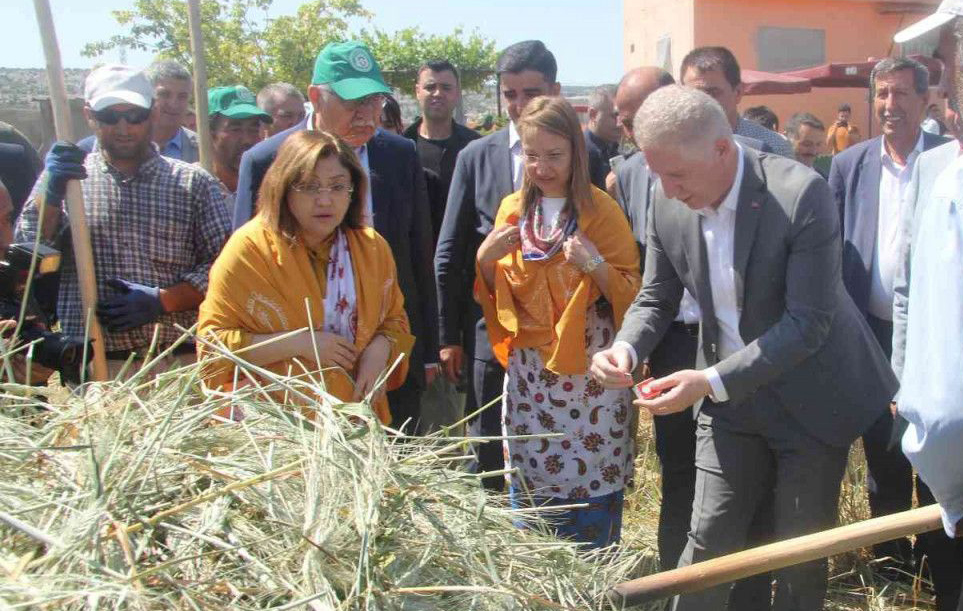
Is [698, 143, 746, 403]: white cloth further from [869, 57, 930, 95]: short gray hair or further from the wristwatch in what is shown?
[869, 57, 930, 95]: short gray hair

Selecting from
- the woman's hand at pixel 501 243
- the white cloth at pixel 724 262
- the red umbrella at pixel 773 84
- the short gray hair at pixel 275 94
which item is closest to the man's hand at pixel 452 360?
the woman's hand at pixel 501 243

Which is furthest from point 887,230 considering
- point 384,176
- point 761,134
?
point 384,176

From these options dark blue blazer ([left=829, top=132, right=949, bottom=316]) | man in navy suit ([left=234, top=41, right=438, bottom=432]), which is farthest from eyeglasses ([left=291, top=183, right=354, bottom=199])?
dark blue blazer ([left=829, top=132, right=949, bottom=316])

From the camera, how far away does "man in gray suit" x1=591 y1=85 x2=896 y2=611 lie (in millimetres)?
2744

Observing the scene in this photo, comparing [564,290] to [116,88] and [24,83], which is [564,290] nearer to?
[116,88]

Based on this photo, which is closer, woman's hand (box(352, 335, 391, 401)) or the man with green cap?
woman's hand (box(352, 335, 391, 401))

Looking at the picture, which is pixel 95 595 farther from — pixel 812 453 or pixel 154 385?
pixel 812 453

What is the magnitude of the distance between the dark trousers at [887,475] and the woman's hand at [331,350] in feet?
7.30

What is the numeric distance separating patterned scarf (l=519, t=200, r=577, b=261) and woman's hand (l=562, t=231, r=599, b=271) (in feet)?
0.14

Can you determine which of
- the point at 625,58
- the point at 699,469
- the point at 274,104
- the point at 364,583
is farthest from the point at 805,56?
the point at 364,583

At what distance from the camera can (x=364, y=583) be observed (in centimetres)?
168

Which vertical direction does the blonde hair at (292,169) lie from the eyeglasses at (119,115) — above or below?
below

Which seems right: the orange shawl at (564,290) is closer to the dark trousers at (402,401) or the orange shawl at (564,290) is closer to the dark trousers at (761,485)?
the dark trousers at (402,401)

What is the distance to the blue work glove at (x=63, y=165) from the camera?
3.27 meters
